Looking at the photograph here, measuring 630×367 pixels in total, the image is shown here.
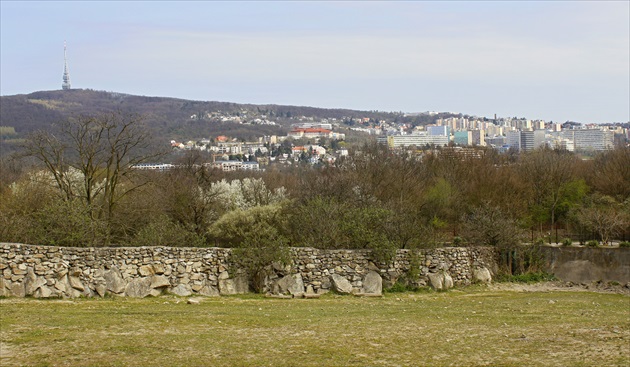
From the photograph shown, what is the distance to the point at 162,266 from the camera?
2436cm

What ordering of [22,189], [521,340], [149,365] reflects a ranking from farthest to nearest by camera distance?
1. [22,189]
2. [521,340]
3. [149,365]

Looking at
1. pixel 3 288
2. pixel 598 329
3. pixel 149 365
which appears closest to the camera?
pixel 149 365

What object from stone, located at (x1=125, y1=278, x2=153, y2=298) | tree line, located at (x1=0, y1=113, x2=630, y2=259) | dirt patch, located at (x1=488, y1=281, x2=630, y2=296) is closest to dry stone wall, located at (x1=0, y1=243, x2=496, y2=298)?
stone, located at (x1=125, y1=278, x2=153, y2=298)

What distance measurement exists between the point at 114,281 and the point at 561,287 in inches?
700

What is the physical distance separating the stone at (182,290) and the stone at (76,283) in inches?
116

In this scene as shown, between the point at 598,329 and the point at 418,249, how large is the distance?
10401mm

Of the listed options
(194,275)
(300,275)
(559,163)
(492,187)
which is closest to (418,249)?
(300,275)

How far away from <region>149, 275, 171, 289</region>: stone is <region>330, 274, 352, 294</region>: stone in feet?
18.8

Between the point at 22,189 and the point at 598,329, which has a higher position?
the point at 22,189

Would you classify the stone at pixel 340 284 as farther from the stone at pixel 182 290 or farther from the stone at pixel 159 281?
the stone at pixel 159 281

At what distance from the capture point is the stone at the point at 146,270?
24.0m

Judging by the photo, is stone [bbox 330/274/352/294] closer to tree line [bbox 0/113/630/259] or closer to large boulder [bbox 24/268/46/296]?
tree line [bbox 0/113/630/259]

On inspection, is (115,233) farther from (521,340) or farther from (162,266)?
(521,340)

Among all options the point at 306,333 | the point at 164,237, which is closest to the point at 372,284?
the point at 164,237
